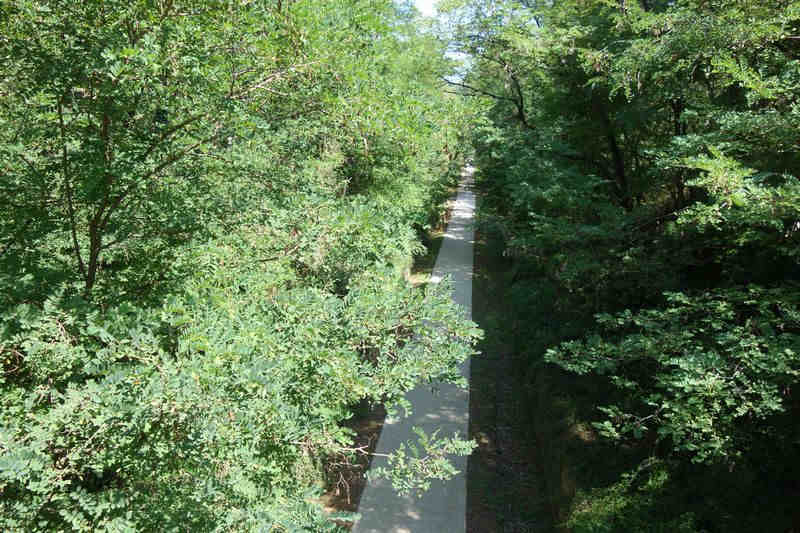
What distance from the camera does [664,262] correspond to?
7.43 metres

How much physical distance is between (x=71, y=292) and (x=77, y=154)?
3.62 feet

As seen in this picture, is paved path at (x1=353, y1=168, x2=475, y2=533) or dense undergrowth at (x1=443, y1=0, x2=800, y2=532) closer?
dense undergrowth at (x1=443, y1=0, x2=800, y2=532)

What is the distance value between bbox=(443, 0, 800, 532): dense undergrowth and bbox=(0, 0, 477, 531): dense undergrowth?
2598 millimetres

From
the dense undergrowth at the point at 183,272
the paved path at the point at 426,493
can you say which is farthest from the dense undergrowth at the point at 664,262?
the dense undergrowth at the point at 183,272

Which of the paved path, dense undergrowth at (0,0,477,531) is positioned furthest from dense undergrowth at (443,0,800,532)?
dense undergrowth at (0,0,477,531)

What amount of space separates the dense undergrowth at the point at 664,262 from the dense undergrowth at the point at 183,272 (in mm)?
2598

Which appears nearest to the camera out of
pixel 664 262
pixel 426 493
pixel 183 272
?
pixel 183 272

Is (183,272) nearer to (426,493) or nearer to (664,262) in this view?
(426,493)

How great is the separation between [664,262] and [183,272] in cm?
665

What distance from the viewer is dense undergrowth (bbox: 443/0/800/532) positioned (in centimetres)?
461

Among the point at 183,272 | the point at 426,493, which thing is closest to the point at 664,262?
the point at 426,493

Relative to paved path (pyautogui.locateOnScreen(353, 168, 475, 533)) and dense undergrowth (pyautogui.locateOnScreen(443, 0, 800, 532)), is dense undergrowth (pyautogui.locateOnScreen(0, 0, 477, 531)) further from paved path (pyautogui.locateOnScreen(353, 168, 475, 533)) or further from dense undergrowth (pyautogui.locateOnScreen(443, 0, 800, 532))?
dense undergrowth (pyautogui.locateOnScreen(443, 0, 800, 532))

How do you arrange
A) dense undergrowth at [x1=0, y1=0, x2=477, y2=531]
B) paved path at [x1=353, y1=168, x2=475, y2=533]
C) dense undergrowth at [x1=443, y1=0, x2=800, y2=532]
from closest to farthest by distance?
dense undergrowth at [x1=0, y1=0, x2=477, y2=531], dense undergrowth at [x1=443, y1=0, x2=800, y2=532], paved path at [x1=353, y1=168, x2=475, y2=533]

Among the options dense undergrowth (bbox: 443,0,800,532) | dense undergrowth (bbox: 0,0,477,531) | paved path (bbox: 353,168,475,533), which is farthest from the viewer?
paved path (bbox: 353,168,475,533)
